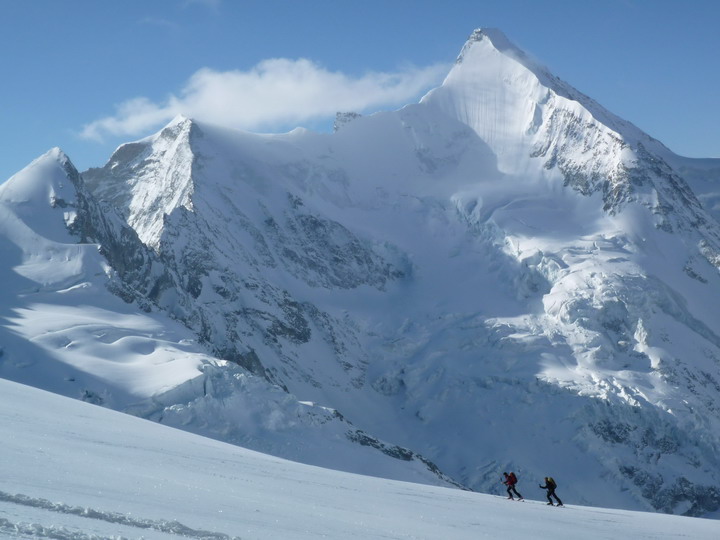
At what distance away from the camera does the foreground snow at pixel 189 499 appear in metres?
14.4

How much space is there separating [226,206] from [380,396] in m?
42.5

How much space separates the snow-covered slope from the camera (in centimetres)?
11617

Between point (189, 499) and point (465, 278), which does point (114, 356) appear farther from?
point (465, 278)

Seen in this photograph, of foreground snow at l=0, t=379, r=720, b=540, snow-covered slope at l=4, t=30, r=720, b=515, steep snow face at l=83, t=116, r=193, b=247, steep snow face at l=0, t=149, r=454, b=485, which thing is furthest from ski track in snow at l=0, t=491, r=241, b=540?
steep snow face at l=83, t=116, r=193, b=247

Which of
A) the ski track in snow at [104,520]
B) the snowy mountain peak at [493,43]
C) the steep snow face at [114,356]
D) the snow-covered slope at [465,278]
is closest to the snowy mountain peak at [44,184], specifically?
the steep snow face at [114,356]

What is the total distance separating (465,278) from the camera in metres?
149

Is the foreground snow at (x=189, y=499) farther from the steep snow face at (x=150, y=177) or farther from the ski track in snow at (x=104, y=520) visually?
the steep snow face at (x=150, y=177)

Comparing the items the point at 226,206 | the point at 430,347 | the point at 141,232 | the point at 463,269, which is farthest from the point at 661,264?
the point at 141,232

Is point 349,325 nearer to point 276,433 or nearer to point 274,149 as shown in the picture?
point 274,149

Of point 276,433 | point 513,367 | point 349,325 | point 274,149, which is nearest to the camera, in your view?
point 276,433

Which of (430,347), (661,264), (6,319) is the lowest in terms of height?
(6,319)

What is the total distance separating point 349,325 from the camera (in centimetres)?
14275

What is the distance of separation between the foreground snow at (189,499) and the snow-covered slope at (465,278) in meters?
47.6

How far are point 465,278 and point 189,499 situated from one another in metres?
133
